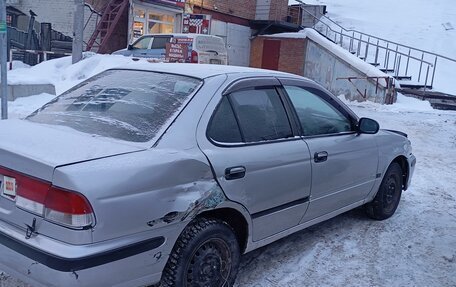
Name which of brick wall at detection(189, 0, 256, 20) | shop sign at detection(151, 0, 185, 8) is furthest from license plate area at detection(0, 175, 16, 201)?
brick wall at detection(189, 0, 256, 20)

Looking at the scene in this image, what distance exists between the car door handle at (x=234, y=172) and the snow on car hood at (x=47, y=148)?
1.92ft

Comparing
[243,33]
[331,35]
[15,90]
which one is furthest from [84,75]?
[331,35]

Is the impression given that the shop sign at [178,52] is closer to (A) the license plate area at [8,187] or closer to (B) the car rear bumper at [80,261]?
(A) the license plate area at [8,187]

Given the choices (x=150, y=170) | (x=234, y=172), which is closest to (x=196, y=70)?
(x=234, y=172)

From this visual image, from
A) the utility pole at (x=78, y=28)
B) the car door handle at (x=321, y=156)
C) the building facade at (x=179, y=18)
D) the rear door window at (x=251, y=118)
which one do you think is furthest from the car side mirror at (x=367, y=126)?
the building facade at (x=179, y=18)

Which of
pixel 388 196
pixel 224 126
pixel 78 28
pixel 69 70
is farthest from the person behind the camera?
pixel 78 28

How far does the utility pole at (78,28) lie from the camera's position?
12.9 meters

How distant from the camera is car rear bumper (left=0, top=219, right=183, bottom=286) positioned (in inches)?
90.7

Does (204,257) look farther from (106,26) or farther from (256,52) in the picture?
(256,52)

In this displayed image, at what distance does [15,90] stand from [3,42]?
15.8 ft

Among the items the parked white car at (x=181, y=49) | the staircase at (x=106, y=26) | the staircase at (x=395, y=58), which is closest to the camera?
the parked white car at (x=181, y=49)

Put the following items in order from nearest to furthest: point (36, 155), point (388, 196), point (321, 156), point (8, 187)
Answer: point (36, 155) → point (8, 187) → point (321, 156) → point (388, 196)

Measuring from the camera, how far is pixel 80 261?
2297mm

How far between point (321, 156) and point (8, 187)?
91.1 inches
